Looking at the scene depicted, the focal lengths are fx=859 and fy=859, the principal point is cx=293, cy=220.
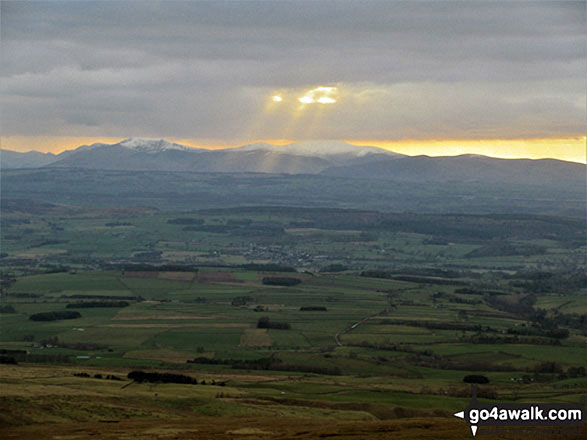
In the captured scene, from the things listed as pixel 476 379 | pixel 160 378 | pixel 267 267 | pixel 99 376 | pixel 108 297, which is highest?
pixel 267 267

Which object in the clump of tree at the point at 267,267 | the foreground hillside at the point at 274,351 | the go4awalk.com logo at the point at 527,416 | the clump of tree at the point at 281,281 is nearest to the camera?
the go4awalk.com logo at the point at 527,416

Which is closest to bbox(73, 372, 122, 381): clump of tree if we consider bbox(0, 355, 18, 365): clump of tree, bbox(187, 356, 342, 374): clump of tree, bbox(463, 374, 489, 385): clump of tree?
bbox(0, 355, 18, 365): clump of tree

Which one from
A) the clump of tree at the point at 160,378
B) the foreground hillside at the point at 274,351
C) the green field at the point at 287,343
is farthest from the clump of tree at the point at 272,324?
the clump of tree at the point at 160,378

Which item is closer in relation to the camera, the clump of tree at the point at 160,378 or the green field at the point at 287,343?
the green field at the point at 287,343

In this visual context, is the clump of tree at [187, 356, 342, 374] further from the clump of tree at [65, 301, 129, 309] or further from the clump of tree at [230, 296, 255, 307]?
the clump of tree at [230, 296, 255, 307]

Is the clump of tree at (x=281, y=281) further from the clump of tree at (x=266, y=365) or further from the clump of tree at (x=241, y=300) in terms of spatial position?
the clump of tree at (x=266, y=365)

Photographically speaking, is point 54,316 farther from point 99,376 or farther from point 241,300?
point 99,376

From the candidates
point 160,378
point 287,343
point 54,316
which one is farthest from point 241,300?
point 160,378
